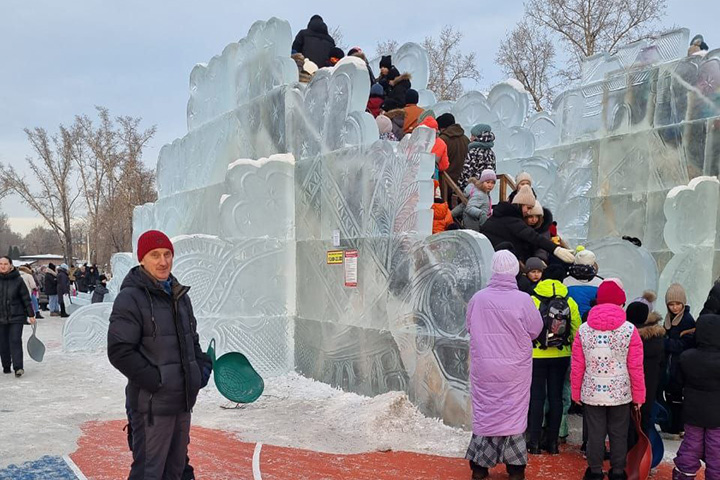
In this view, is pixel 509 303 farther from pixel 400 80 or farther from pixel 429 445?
pixel 400 80

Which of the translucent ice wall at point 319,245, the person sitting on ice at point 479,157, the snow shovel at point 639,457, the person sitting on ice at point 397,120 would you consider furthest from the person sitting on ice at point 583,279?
the person sitting on ice at point 397,120

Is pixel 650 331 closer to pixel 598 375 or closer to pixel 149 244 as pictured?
pixel 598 375

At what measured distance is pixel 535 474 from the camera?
16.6ft

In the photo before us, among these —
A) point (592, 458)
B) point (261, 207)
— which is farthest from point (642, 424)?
point (261, 207)

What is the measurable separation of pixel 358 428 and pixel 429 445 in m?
0.89

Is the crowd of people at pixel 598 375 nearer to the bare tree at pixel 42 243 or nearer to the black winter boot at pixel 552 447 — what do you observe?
the black winter boot at pixel 552 447

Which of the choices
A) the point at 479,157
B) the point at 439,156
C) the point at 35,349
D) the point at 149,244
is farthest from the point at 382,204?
the point at 35,349

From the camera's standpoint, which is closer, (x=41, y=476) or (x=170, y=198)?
(x=41, y=476)

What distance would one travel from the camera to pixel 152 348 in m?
3.49

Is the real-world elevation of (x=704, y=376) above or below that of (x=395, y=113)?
below

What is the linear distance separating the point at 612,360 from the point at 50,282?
19.6 meters

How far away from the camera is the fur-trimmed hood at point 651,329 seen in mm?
4988

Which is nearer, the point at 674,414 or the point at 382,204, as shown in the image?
the point at 674,414

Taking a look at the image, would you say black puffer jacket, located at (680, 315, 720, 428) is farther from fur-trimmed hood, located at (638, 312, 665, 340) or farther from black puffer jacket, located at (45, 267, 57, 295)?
black puffer jacket, located at (45, 267, 57, 295)
